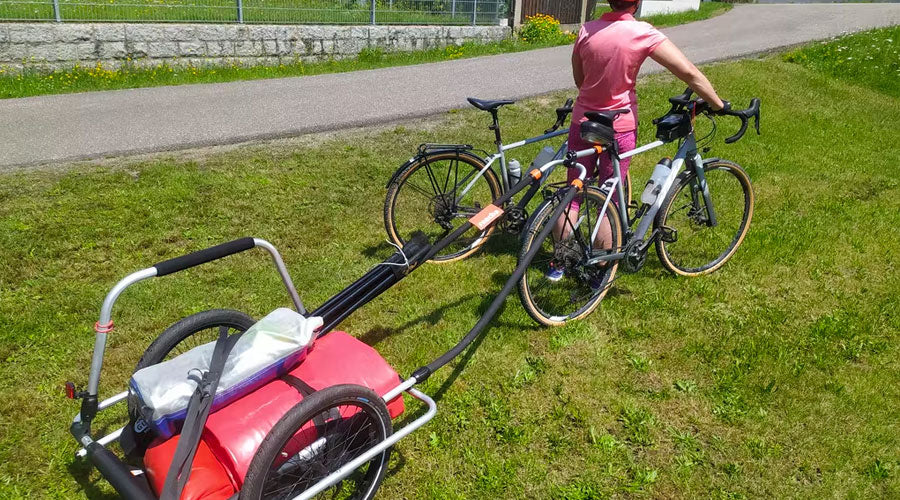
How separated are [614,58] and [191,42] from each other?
929cm

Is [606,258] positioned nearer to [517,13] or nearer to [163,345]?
[163,345]

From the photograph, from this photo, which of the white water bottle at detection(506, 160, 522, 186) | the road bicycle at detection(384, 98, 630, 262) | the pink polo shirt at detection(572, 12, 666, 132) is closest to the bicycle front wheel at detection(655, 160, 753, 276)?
the road bicycle at detection(384, 98, 630, 262)

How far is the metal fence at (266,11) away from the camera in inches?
387

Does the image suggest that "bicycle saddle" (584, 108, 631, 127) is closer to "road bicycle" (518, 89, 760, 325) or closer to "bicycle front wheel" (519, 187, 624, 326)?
"road bicycle" (518, 89, 760, 325)

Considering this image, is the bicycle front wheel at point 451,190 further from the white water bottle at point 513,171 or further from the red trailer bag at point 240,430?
the red trailer bag at point 240,430

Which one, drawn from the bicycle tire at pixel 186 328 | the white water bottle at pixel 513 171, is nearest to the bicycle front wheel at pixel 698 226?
the white water bottle at pixel 513 171

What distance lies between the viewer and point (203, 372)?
2.54 meters

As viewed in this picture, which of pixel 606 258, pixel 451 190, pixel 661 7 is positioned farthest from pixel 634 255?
pixel 661 7

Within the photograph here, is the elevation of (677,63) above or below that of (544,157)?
above

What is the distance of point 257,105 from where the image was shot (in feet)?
30.4

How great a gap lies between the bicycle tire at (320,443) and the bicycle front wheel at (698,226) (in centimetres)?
270

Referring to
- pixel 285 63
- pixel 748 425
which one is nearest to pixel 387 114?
pixel 285 63

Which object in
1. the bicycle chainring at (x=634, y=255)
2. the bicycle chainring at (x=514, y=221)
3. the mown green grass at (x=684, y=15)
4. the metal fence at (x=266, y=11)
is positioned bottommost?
the bicycle chainring at (x=634, y=255)

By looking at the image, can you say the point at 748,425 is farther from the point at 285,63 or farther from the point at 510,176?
the point at 285,63
